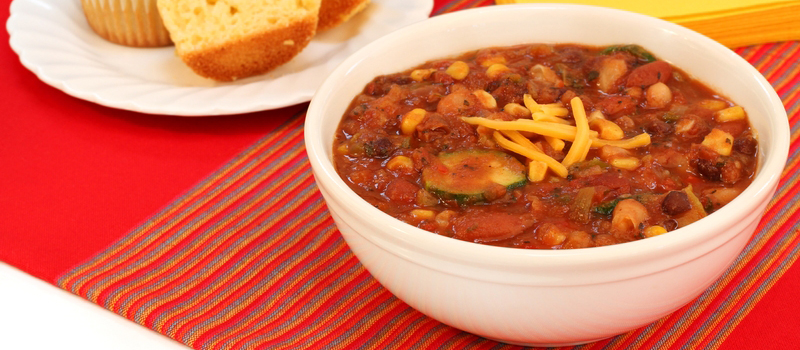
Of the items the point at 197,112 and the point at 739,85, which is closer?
the point at 739,85

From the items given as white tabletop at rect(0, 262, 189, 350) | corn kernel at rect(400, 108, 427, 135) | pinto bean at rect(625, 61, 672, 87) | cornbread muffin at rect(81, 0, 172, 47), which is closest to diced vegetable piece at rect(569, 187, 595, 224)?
corn kernel at rect(400, 108, 427, 135)

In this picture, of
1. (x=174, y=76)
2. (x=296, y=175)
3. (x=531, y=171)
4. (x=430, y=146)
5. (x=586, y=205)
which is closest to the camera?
(x=586, y=205)

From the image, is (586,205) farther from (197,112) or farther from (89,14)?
(89,14)

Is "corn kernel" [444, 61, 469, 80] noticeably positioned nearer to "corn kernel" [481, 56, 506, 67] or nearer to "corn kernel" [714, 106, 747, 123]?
"corn kernel" [481, 56, 506, 67]

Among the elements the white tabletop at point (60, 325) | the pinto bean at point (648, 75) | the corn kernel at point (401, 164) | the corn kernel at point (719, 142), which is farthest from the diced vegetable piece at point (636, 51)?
the white tabletop at point (60, 325)

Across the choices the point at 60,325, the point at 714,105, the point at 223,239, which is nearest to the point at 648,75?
the point at 714,105

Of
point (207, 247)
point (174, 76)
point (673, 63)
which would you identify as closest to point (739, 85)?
point (673, 63)
